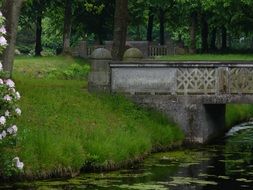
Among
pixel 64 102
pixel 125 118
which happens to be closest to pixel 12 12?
A: pixel 64 102

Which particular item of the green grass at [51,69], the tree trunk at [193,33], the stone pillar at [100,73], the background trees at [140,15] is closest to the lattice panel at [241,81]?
the stone pillar at [100,73]

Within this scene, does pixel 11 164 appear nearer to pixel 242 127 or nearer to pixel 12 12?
pixel 12 12

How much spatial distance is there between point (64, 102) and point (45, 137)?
5.39 m

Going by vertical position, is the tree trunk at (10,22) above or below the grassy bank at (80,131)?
above

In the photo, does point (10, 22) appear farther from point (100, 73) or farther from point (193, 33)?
point (193, 33)

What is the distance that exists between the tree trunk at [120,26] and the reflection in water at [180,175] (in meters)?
8.97

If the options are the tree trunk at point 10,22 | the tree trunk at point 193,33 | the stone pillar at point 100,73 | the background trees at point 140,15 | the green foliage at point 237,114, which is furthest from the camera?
the tree trunk at point 193,33

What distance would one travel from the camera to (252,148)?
2391 cm

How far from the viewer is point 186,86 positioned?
2450 cm

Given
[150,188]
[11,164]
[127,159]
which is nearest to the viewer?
[11,164]

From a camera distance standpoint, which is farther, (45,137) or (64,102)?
(64,102)

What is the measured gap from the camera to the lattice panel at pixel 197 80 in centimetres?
2430

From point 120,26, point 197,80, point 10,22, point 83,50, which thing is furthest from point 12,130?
point 83,50

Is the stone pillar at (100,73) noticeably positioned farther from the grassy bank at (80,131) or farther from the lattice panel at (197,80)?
the lattice panel at (197,80)
